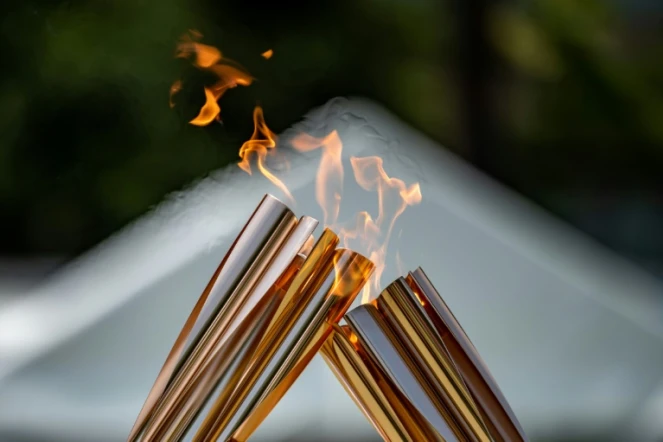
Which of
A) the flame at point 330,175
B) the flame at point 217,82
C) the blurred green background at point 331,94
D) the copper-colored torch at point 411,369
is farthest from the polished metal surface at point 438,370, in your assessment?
the blurred green background at point 331,94

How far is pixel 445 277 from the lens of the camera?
4.32 ft

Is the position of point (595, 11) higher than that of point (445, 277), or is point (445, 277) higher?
point (595, 11)

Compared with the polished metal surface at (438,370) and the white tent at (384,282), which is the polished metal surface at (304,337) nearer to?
the polished metal surface at (438,370)

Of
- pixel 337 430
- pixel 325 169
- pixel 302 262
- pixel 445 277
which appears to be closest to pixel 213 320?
pixel 302 262

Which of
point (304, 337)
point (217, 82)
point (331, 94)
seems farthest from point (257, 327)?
point (331, 94)

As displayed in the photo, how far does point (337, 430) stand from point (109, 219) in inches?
100.0

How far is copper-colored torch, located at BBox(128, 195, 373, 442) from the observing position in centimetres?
57

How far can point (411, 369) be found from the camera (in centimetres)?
56

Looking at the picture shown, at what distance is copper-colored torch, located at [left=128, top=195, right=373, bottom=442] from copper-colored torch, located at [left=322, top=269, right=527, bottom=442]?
1.0 inches

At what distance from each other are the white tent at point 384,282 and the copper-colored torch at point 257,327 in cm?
59

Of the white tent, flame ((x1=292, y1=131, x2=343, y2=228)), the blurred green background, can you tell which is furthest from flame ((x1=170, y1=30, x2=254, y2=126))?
the blurred green background

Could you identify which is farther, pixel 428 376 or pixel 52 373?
pixel 52 373

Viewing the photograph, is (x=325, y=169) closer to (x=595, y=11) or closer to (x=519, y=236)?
(x=519, y=236)

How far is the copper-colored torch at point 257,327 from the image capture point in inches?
22.5
